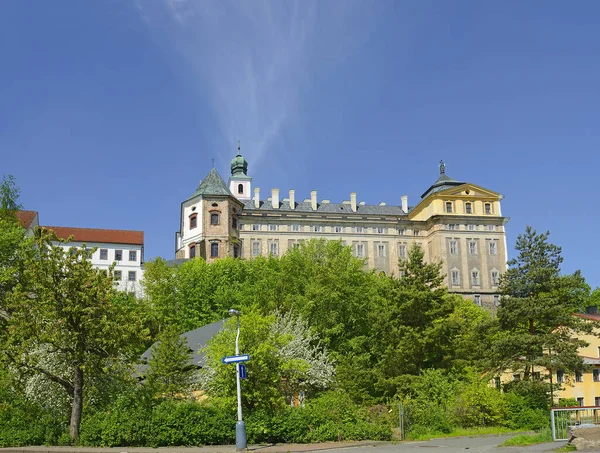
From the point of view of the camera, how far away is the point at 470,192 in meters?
96.7

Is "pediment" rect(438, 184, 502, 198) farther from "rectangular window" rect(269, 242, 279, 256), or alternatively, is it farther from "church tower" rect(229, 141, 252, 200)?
"church tower" rect(229, 141, 252, 200)

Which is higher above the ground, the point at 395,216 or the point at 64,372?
the point at 395,216

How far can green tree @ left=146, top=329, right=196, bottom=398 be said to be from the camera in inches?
1248

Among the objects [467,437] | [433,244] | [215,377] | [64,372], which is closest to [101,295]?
[64,372]

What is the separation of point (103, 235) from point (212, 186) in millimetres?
17597

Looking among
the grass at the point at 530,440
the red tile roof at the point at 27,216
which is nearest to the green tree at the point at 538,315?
the grass at the point at 530,440

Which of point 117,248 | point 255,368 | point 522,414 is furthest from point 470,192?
point 255,368

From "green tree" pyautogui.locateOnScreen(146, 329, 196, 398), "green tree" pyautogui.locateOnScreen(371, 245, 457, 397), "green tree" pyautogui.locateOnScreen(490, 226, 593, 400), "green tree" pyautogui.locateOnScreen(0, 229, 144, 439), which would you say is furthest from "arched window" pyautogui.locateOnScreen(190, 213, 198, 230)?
"green tree" pyautogui.locateOnScreen(0, 229, 144, 439)

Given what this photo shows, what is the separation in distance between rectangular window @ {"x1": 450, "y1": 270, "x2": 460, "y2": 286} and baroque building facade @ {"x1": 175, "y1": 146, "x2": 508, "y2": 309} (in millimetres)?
→ 15

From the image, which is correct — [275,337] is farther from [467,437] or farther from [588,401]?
[588,401]

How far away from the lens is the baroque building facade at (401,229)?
303 ft

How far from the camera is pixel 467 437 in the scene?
92.8 feet

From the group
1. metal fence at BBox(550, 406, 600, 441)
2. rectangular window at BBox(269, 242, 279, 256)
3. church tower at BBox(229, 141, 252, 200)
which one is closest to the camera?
metal fence at BBox(550, 406, 600, 441)

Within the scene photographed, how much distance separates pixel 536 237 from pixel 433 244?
61682mm
